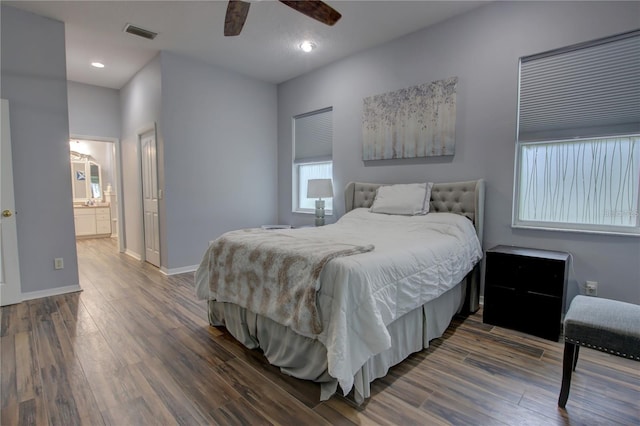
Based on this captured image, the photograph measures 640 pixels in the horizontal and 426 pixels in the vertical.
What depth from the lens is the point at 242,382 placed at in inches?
75.0

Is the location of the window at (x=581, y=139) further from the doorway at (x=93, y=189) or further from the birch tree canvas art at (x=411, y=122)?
the doorway at (x=93, y=189)

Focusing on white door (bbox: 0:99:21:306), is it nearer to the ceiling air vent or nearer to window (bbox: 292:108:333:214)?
the ceiling air vent

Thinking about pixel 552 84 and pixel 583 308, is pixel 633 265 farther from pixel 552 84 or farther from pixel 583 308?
pixel 552 84

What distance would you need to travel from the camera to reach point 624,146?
252cm

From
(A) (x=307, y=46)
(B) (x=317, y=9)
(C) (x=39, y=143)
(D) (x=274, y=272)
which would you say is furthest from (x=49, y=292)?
(A) (x=307, y=46)

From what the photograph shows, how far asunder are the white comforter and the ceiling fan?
5.50ft

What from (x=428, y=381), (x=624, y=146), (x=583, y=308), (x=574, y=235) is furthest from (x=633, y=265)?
(x=428, y=381)

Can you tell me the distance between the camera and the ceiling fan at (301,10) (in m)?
2.17

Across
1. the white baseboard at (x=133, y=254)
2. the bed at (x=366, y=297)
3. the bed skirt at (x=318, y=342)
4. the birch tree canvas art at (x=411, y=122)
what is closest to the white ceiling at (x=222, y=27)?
the birch tree canvas art at (x=411, y=122)

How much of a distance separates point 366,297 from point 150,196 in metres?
4.25

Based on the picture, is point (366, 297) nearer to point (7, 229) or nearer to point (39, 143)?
point (7, 229)

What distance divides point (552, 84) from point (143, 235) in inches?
223

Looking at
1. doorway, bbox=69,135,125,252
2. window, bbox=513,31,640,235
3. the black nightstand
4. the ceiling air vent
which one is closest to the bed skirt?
the black nightstand

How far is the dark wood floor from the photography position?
5.29 ft
